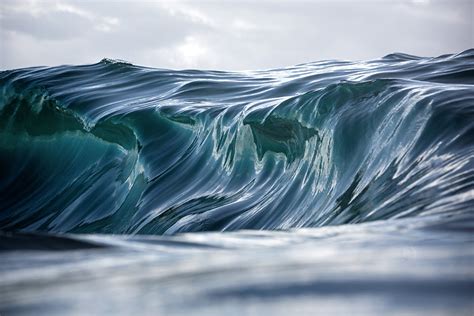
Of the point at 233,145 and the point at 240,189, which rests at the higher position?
the point at 233,145

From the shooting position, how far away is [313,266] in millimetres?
1960

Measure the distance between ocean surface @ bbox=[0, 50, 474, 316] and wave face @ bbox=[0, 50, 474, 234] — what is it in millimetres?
20

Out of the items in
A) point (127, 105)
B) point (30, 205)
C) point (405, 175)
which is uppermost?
point (127, 105)

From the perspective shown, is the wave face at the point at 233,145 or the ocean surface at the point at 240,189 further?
the wave face at the point at 233,145

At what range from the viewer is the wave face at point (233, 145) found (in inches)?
185

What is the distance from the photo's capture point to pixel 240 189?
6098mm

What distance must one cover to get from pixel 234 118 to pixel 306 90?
699mm

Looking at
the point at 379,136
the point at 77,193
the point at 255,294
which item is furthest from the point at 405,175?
the point at 77,193

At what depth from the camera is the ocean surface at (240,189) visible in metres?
1.75

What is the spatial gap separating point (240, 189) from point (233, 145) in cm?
78

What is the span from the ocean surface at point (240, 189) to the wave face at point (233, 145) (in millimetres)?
20

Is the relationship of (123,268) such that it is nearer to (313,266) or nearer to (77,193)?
(313,266)

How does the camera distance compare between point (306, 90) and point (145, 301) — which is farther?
point (306, 90)

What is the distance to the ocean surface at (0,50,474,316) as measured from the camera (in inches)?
69.1
